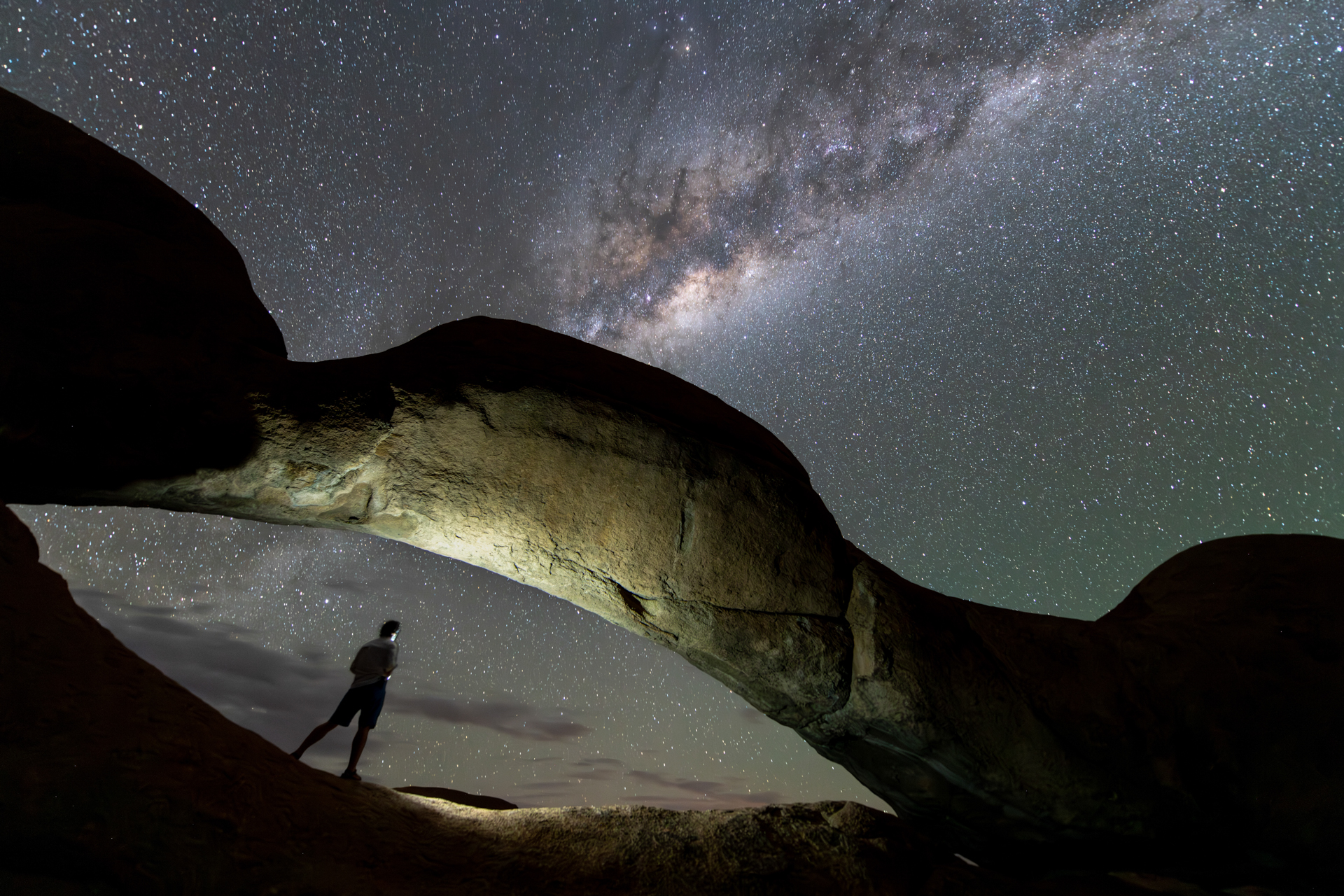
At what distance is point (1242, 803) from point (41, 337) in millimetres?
7875

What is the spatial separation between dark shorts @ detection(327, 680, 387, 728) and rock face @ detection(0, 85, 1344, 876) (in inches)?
84.8

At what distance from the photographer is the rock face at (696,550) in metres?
4.00

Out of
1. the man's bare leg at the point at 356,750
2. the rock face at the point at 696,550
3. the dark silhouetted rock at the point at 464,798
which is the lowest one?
the dark silhouetted rock at the point at 464,798

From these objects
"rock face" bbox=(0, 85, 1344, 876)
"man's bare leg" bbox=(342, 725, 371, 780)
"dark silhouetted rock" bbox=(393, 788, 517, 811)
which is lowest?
"dark silhouetted rock" bbox=(393, 788, 517, 811)

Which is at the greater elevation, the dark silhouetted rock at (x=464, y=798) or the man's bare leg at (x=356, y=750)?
the man's bare leg at (x=356, y=750)

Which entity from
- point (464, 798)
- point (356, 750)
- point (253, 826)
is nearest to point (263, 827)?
point (253, 826)

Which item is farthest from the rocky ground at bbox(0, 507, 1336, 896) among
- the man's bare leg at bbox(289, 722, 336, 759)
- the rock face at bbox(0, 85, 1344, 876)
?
the man's bare leg at bbox(289, 722, 336, 759)

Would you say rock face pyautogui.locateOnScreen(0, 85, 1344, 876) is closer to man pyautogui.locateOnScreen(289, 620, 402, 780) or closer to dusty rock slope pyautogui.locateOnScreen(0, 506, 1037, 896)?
dusty rock slope pyautogui.locateOnScreen(0, 506, 1037, 896)

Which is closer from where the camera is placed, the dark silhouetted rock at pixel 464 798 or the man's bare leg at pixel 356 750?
the man's bare leg at pixel 356 750

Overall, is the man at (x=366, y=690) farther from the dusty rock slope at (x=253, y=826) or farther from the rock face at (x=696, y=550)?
the rock face at (x=696, y=550)

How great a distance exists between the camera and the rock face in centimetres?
400

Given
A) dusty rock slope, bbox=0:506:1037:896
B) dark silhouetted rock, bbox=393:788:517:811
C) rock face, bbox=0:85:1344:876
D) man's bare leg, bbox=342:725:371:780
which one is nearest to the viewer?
dusty rock slope, bbox=0:506:1037:896

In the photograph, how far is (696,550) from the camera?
4324 millimetres

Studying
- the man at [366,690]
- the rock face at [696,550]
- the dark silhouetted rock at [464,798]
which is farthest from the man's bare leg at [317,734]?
the rock face at [696,550]
